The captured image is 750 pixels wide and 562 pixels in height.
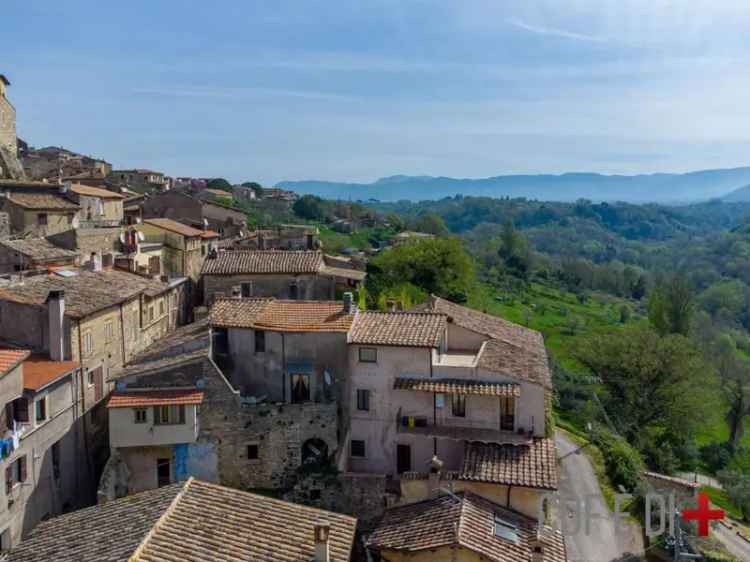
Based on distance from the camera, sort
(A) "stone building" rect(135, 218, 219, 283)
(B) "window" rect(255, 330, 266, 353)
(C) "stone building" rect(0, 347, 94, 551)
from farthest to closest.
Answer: (A) "stone building" rect(135, 218, 219, 283), (B) "window" rect(255, 330, 266, 353), (C) "stone building" rect(0, 347, 94, 551)

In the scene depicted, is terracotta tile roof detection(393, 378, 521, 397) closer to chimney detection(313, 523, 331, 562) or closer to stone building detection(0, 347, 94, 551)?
chimney detection(313, 523, 331, 562)

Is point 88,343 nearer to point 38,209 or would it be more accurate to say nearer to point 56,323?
point 56,323

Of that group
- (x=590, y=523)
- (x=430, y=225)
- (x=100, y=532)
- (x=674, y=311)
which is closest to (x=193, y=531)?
(x=100, y=532)

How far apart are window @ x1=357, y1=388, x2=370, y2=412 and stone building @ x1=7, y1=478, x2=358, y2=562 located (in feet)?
34.4

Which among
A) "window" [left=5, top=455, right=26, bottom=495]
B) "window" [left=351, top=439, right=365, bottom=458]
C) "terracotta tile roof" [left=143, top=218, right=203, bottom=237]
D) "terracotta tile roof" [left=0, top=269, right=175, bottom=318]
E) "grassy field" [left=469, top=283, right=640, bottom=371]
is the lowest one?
"grassy field" [left=469, top=283, right=640, bottom=371]

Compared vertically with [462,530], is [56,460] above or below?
above

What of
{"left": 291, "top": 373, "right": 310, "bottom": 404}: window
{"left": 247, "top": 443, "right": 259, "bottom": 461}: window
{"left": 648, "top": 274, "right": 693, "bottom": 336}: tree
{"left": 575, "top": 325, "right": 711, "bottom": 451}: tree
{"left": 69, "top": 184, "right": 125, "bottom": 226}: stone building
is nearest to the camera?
{"left": 247, "top": 443, "right": 259, "bottom": 461}: window

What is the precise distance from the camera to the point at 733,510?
50219 mm

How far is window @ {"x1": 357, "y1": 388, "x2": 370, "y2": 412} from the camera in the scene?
2851 cm

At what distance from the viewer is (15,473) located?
23062 mm

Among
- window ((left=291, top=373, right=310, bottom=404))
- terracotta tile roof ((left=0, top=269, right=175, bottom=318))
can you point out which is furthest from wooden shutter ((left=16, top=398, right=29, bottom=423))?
window ((left=291, top=373, right=310, bottom=404))

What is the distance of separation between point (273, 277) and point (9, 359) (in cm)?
2118

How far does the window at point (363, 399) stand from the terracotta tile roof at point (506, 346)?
5.02 meters

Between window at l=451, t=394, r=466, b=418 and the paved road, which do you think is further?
window at l=451, t=394, r=466, b=418
